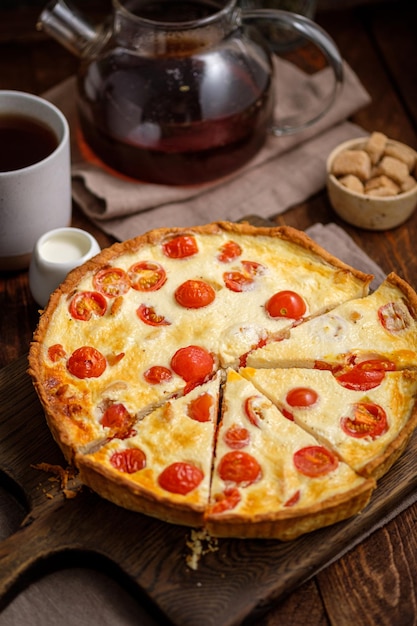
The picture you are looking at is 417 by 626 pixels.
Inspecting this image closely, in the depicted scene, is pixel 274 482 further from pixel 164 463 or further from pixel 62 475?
pixel 62 475

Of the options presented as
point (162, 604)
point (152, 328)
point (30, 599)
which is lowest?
point (30, 599)

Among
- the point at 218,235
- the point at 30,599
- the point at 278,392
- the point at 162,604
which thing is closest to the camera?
the point at 162,604

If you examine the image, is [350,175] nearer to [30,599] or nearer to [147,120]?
[147,120]

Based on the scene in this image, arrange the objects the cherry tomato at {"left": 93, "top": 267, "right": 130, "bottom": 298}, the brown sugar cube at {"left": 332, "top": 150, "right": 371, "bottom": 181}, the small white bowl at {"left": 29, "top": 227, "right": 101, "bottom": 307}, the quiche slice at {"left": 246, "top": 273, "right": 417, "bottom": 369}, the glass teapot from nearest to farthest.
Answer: the quiche slice at {"left": 246, "top": 273, "right": 417, "bottom": 369}, the cherry tomato at {"left": 93, "top": 267, "right": 130, "bottom": 298}, the small white bowl at {"left": 29, "top": 227, "right": 101, "bottom": 307}, the glass teapot, the brown sugar cube at {"left": 332, "top": 150, "right": 371, "bottom": 181}

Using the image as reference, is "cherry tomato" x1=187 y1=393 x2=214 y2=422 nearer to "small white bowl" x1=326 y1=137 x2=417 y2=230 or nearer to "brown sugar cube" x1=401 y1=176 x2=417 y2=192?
"small white bowl" x1=326 y1=137 x2=417 y2=230

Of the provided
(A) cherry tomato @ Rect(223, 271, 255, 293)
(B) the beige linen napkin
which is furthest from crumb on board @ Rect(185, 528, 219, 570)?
(B) the beige linen napkin

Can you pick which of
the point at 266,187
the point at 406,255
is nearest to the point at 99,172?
the point at 266,187
